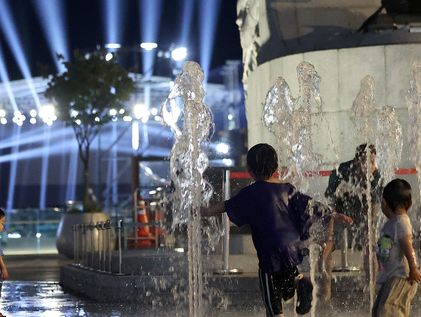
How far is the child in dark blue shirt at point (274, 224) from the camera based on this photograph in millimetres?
6742

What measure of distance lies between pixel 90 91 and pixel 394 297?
2311 cm

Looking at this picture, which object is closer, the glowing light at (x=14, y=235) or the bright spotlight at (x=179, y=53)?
the glowing light at (x=14, y=235)

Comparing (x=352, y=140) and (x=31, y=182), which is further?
(x=31, y=182)

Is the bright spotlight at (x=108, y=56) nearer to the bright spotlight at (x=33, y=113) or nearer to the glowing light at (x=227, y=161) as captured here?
the glowing light at (x=227, y=161)

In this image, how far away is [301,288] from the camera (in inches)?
267

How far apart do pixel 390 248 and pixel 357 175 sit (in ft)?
12.4

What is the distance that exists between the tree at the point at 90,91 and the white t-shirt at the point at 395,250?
22.4 metres

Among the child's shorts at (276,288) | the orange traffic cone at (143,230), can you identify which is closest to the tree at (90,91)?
the orange traffic cone at (143,230)

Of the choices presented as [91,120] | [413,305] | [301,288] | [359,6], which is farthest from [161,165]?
[301,288]

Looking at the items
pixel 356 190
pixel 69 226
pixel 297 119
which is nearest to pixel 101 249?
pixel 297 119

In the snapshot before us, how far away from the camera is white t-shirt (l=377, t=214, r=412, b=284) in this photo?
6.48 m

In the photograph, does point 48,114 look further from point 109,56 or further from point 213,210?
point 213,210

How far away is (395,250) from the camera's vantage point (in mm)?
6508

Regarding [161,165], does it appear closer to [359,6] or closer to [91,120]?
[91,120]
